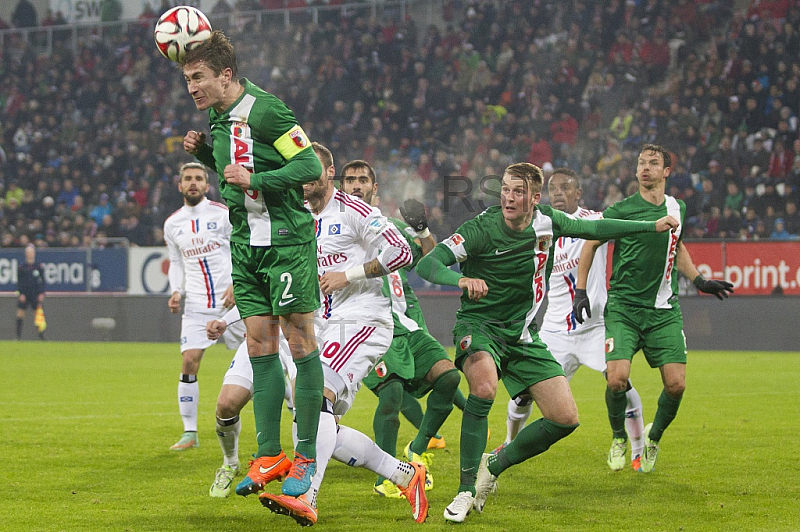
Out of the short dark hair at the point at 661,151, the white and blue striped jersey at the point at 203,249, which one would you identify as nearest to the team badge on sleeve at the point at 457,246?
the short dark hair at the point at 661,151

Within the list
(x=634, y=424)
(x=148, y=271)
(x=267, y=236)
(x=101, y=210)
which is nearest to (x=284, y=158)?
(x=267, y=236)

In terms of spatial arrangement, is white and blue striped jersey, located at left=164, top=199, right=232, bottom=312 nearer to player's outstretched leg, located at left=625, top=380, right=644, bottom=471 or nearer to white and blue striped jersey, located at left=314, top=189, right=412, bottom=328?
white and blue striped jersey, located at left=314, top=189, right=412, bottom=328

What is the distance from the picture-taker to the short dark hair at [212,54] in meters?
4.87

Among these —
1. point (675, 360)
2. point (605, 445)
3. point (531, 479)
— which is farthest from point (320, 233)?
point (605, 445)

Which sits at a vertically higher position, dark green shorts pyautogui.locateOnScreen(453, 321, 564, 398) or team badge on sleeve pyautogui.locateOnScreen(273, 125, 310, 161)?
team badge on sleeve pyautogui.locateOnScreen(273, 125, 310, 161)

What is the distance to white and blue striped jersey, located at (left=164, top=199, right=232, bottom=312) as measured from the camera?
9.08 m

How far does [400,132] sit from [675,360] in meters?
17.6

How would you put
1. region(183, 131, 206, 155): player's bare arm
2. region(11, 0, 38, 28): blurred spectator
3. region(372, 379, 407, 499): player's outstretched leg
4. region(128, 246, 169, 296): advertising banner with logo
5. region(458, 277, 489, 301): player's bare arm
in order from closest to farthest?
region(183, 131, 206, 155): player's bare arm → region(458, 277, 489, 301): player's bare arm → region(372, 379, 407, 499): player's outstretched leg → region(128, 246, 169, 296): advertising banner with logo → region(11, 0, 38, 28): blurred spectator

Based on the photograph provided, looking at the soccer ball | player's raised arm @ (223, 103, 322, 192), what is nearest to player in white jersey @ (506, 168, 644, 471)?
player's raised arm @ (223, 103, 322, 192)

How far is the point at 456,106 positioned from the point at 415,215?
1748 centimetres

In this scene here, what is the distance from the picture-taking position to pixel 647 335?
7.43 meters

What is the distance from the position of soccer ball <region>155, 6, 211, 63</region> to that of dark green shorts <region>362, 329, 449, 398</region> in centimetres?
265

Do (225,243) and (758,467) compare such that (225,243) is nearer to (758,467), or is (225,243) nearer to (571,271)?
(571,271)

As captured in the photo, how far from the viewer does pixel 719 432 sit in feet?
29.6
